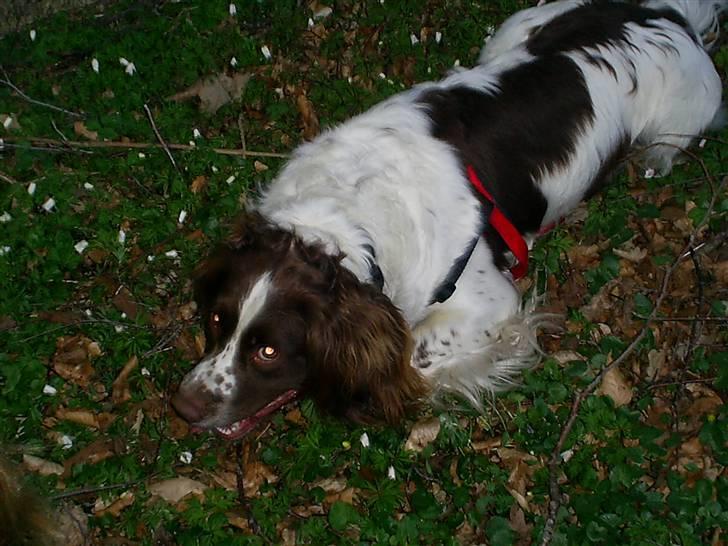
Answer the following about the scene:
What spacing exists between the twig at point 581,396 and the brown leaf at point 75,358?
7.64 ft

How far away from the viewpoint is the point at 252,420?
3.56 m

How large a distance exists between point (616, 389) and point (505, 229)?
95 cm

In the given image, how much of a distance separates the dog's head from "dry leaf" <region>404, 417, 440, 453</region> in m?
0.42

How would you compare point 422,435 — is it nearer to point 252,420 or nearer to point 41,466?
point 252,420

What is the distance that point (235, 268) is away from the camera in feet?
10.5

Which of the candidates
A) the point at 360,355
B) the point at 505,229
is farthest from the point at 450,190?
the point at 360,355

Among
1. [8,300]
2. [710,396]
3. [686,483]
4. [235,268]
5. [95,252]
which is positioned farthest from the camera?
[95,252]

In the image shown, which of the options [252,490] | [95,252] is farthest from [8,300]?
[252,490]

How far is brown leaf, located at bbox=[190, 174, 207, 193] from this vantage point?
485cm

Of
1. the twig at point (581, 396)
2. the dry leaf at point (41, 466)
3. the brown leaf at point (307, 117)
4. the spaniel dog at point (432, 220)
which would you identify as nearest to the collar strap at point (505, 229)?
the spaniel dog at point (432, 220)

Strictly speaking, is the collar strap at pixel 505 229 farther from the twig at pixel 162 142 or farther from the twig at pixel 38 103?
the twig at pixel 38 103

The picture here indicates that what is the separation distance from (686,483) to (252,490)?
197 cm

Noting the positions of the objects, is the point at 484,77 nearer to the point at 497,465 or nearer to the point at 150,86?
the point at 497,465

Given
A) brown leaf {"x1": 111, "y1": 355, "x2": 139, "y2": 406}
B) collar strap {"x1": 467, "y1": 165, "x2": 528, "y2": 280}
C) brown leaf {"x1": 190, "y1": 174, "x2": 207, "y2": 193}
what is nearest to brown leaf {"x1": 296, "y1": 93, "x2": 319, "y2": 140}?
brown leaf {"x1": 190, "y1": 174, "x2": 207, "y2": 193}
